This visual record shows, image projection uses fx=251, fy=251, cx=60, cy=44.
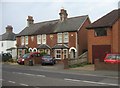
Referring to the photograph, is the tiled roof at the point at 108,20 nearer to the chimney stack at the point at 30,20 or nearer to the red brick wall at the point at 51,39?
the red brick wall at the point at 51,39

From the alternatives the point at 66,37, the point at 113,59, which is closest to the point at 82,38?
the point at 66,37

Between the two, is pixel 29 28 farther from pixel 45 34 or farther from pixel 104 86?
pixel 104 86

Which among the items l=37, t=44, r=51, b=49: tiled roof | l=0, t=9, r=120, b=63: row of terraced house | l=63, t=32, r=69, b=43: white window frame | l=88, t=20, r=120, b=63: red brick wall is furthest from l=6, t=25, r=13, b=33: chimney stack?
l=88, t=20, r=120, b=63: red brick wall

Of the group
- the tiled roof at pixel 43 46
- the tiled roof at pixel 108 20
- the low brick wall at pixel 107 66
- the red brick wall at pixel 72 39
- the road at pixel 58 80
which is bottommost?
the road at pixel 58 80

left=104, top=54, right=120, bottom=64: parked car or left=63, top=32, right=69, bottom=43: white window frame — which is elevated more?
left=63, top=32, right=69, bottom=43: white window frame

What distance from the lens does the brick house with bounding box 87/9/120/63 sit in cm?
3381

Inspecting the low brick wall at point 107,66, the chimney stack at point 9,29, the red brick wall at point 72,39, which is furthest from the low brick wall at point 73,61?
the chimney stack at point 9,29

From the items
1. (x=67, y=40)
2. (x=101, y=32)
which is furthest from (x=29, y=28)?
(x=101, y=32)

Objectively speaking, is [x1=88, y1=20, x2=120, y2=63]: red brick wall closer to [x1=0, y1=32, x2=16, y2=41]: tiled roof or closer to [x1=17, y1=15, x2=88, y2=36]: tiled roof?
[x1=17, y1=15, x2=88, y2=36]: tiled roof

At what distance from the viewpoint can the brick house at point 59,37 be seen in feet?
134

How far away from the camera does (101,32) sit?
3519 centimetres

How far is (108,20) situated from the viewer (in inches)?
1415

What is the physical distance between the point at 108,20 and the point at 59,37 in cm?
1040

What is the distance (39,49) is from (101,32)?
15.1 metres
